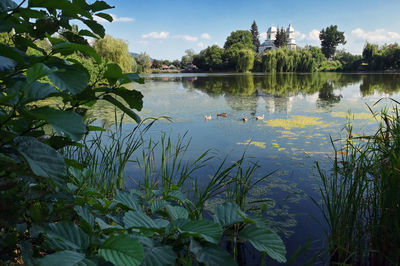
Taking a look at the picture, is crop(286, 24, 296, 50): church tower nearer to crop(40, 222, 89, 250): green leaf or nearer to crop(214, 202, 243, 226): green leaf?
crop(214, 202, 243, 226): green leaf

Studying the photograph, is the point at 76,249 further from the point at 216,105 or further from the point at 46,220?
the point at 216,105

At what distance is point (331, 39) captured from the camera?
60.2 m

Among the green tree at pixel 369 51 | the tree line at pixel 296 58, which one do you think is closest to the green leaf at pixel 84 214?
the tree line at pixel 296 58

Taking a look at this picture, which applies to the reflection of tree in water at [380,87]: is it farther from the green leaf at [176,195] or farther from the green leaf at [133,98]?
the green leaf at [133,98]

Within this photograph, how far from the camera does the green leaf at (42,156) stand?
18.5 inches

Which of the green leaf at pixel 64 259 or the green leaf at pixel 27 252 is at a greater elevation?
Result: the green leaf at pixel 64 259

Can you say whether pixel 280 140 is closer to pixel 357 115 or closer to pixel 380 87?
pixel 357 115

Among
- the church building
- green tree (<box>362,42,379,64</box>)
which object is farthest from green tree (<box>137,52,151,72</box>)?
the church building

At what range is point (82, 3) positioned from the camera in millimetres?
648

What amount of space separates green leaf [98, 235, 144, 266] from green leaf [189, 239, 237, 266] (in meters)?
0.11

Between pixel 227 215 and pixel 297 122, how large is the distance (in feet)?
22.4

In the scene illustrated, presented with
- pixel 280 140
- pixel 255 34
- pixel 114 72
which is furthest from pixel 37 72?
pixel 255 34

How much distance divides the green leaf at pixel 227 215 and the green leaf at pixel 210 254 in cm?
8

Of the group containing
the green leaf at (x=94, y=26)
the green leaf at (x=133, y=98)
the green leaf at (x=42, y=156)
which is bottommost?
the green leaf at (x=42, y=156)
